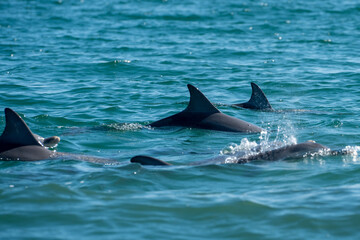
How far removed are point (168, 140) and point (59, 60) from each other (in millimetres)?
10374

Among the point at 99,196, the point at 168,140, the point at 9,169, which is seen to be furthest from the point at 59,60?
the point at 99,196

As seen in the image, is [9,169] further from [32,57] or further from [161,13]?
[161,13]

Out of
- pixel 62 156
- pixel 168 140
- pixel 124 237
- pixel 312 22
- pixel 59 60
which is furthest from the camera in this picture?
pixel 312 22

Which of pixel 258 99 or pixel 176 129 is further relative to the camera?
pixel 258 99

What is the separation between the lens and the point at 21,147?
10.3m

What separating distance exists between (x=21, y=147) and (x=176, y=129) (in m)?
3.61

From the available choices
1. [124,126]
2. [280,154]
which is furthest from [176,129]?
[280,154]

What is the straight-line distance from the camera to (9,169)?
377 inches

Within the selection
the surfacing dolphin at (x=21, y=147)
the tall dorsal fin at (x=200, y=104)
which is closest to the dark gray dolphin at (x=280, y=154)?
the surfacing dolphin at (x=21, y=147)

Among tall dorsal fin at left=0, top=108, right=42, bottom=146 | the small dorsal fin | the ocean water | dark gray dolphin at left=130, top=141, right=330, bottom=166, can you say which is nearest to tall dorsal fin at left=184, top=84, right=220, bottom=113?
the ocean water

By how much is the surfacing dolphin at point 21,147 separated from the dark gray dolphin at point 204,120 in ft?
9.73

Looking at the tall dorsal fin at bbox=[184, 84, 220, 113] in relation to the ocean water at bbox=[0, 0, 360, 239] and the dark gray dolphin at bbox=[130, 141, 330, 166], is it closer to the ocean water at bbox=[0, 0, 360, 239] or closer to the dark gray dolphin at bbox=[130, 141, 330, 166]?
the ocean water at bbox=[0, 0, 360, 239]

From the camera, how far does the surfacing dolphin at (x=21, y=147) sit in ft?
33.0

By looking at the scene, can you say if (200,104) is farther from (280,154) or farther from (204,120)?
(280,154)
